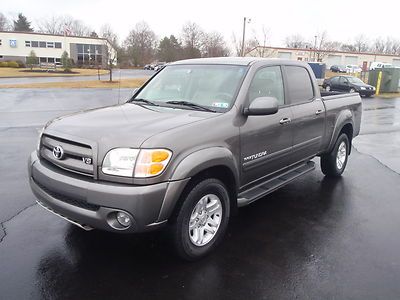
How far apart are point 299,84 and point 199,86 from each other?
1.60m

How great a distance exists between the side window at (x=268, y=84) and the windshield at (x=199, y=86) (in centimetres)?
19

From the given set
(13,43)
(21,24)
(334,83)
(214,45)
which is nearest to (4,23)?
(21,24)

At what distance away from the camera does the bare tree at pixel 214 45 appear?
57241mm

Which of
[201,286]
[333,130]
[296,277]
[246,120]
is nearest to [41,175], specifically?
[201,286]

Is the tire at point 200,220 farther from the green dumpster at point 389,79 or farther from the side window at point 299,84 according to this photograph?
the green dumpster at point 389,79

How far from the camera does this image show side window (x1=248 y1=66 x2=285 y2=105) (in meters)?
4.10

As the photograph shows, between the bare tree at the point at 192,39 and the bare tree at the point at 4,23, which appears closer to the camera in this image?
the bare tree at the point at 192,39

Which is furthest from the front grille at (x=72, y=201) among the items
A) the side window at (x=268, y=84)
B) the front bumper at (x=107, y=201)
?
the side window at (x=268, y=84)

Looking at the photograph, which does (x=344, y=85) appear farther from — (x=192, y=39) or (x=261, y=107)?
(x=192, y=39)

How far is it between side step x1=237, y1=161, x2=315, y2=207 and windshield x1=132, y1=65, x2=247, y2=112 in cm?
97

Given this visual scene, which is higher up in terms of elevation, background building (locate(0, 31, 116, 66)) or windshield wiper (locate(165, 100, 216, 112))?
background building (locate(0, 31, 116, 66))

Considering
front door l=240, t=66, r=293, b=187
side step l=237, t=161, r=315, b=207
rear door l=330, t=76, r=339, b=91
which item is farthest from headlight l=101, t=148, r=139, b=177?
rear door l=330, t=76, r=339, b=91

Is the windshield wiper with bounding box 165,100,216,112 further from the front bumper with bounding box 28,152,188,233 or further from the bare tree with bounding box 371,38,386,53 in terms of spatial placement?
the bare tree with bounding box 371,38,386,53

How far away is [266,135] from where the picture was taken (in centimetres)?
406
